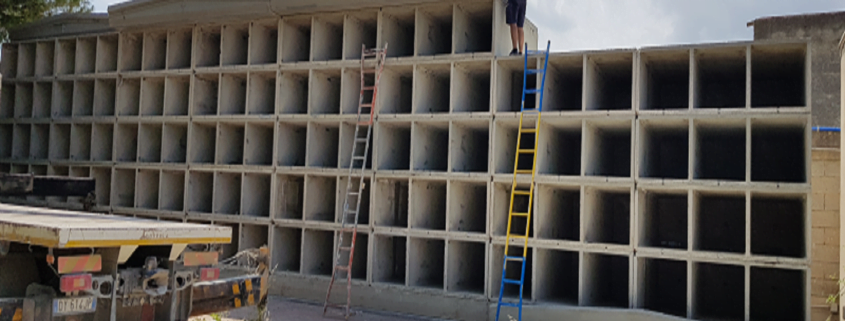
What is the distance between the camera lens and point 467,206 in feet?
34.0

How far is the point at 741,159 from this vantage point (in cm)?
1017

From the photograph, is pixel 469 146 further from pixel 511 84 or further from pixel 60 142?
pixel 60 142

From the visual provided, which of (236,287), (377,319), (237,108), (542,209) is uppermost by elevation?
(237,108)

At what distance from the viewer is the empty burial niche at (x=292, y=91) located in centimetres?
1112

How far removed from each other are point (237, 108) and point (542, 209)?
5.66m

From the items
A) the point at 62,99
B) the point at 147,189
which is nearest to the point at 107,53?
the point at 62,99

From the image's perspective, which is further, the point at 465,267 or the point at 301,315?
the point at 465,267

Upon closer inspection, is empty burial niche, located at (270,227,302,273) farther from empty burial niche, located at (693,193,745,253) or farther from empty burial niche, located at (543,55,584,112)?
empty burial niche, located at (693,193,745,253)

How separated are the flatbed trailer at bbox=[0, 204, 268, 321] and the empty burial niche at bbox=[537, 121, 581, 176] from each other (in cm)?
533

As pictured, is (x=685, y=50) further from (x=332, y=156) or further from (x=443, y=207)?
(x=332, y=156)

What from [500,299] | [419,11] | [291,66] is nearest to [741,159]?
[500,299]

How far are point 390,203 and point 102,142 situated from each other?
5729mm

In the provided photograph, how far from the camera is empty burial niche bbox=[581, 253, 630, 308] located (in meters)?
9.15

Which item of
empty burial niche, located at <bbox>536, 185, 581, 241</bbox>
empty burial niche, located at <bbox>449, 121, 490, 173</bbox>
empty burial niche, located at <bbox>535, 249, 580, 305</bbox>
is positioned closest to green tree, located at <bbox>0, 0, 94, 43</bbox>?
empty burial niche, located at <bbox>449, 121, 490, 173</bbox>
